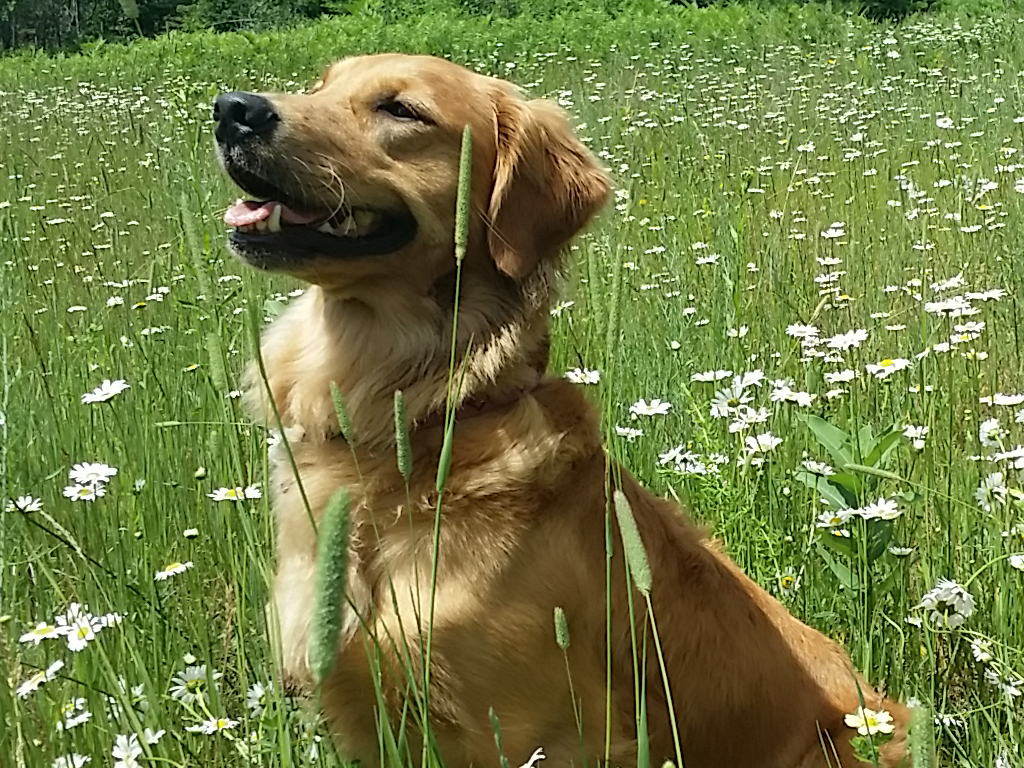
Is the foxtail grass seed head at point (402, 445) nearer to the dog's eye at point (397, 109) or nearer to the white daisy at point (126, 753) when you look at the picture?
the white daisy at point (126, 753)

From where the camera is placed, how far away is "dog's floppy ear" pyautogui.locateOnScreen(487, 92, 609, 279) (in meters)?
2.47

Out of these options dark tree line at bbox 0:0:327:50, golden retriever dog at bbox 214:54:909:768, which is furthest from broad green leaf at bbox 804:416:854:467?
dark tree line at bbox 0:0:327:50

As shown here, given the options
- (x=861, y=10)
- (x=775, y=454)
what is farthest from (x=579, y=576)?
(x=861, y=10)

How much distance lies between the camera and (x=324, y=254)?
7.66ft

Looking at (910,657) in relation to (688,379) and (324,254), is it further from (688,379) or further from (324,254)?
(324,254)

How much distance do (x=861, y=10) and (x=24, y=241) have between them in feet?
49.3

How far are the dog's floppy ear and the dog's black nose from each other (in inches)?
21.5

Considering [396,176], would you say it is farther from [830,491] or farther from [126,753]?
[126,753]

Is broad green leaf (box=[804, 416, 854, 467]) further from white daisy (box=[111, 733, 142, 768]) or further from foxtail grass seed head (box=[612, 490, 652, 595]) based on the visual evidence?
white daisy (box=[111, 733, 142, 768])

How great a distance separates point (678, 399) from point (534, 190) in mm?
1046

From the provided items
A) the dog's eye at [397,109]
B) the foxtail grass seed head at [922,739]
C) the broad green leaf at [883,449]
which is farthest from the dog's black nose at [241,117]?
the foxtail grass seed head at [922,739]

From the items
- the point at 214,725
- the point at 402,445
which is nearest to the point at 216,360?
the point at 402,445

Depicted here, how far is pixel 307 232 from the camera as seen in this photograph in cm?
234

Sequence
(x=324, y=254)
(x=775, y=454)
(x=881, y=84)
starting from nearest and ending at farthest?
(x=324, y=254) < (x=775, y=454) < (x=881, y=84)
